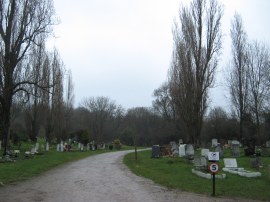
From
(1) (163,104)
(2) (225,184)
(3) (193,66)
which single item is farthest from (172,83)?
(1) (163,104)

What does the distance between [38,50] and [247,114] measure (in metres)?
23.6

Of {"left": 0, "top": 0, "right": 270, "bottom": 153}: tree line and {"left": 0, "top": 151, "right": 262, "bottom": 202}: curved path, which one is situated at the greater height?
{"left": 0, "top": 0, "right": 270, "bottom": 153}: tree line

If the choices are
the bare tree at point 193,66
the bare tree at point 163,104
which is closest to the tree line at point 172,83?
the bare tree at point 193,66

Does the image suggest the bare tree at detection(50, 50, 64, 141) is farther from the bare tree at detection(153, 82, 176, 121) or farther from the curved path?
the bare tree at detection(153, 82, 176, 121)

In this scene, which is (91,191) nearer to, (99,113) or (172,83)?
(172,83)

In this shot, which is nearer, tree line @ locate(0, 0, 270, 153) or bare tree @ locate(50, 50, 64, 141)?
tree line @ locate(0, 0, 270, 153)

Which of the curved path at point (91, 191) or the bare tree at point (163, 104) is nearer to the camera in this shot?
the curved path at point (91, 191)

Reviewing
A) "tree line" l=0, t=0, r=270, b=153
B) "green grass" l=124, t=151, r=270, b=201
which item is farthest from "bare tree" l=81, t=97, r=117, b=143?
"green grass" l=124, t=151, r=270, b=201

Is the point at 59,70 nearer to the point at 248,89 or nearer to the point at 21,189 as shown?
the point at 248,89

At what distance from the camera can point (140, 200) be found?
35.3ft

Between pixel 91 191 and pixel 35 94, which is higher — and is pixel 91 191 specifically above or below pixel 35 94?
below

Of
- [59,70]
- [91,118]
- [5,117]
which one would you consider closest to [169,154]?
[5,117]

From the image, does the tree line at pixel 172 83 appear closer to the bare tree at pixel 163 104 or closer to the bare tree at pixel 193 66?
the bare tree at pixel 193 66

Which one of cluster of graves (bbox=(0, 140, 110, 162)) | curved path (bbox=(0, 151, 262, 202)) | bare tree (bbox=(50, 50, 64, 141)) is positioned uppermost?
bare tree (bbox=(50, 50, 64, 141))
